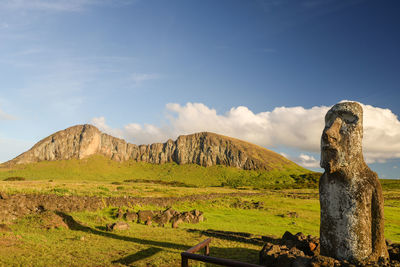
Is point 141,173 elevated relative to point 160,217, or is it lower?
lower

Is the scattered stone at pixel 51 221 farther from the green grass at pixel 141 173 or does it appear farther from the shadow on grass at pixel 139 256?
the green grass at pixel 141 173

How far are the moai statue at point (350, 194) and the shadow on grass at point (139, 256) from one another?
6983 mm

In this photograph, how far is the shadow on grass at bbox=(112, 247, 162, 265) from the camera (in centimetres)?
1057

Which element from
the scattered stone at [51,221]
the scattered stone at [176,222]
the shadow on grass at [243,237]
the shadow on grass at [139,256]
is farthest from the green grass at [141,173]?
the shadow on grass at [139,256]

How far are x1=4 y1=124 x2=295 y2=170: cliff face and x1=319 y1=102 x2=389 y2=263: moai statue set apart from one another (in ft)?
538

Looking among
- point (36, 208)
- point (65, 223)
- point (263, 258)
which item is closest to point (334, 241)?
point (263, 258)

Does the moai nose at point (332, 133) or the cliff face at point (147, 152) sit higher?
the cliff face at point (147, 152)

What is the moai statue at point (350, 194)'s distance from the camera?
7914 mm

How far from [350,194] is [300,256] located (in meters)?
2.37

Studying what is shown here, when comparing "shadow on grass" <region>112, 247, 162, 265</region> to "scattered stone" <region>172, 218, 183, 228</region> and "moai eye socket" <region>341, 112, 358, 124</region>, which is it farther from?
"moai eye socket" <region>341, 112, 358, 124</region>

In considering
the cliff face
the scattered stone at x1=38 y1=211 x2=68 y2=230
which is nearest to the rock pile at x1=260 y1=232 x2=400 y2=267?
the scattered stone at x1=38 y1=211 x2=68 y2=230

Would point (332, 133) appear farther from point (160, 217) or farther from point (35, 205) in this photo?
point (35, 205)

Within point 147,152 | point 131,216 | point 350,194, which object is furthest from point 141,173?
point 350,194

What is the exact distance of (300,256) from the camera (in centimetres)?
830
